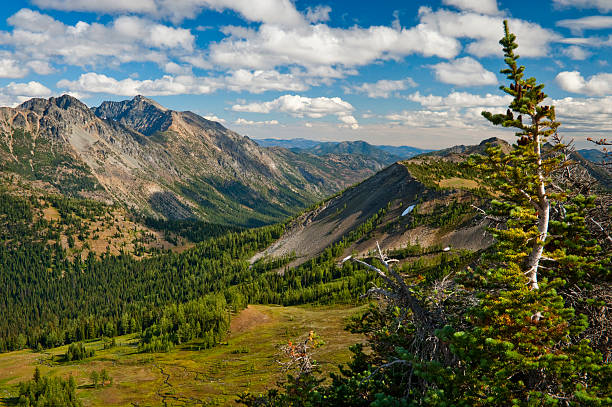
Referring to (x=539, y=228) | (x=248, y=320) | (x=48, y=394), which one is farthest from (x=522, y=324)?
(x=248, y=320)

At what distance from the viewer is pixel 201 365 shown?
102m

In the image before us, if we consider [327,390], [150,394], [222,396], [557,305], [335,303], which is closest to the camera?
[557,305]

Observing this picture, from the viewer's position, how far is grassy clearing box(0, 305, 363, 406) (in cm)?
7631

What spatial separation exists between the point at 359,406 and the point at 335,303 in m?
143

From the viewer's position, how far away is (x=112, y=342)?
462 ft

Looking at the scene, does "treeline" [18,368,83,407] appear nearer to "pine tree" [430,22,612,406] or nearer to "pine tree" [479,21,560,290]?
"pine tree" [430,22,612,406]

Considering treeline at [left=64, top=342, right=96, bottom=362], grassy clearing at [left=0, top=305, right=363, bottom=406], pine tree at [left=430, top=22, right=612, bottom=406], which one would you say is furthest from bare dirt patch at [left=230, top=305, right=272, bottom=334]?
pine tree at [left=430, top=22, right=612, bottom=406]

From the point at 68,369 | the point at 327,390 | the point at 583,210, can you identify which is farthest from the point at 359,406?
the point at 68,369

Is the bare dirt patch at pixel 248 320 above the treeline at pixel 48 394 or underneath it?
underneath

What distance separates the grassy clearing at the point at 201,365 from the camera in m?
76.3

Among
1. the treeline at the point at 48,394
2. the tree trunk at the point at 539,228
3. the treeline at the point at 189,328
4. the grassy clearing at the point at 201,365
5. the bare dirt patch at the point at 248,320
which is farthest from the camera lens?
the bare dirt patch at the point at 248,320

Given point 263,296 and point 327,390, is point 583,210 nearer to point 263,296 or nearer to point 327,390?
point 327,390

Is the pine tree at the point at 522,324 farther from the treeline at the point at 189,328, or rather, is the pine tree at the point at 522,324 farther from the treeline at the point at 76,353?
the treeline at the point at 76,353

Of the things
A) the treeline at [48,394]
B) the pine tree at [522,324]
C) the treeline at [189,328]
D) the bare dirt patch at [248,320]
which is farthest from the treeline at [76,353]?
the pine tree at [522,324]
